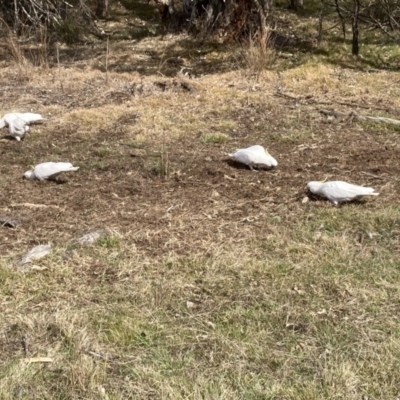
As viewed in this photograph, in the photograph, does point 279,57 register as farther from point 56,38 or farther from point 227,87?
point 56,38

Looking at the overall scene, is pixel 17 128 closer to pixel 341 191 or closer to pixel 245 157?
pixel 245 157

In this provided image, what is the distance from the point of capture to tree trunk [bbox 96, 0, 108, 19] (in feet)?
41.7

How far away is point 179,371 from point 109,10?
1204 centimetres

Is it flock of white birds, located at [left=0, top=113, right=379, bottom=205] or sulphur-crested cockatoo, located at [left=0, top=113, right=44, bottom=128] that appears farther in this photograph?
sulphur-crested cockatoo, located at [left=0, top=113, right=44, bottom=128]

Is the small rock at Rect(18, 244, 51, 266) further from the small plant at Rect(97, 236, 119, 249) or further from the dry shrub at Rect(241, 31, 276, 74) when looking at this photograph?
the dry shrub at Rect(241, 31, 276, 74)

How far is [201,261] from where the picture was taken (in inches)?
126

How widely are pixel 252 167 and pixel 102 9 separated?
9383 mm

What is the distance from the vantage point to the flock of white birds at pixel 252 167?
3.80 m

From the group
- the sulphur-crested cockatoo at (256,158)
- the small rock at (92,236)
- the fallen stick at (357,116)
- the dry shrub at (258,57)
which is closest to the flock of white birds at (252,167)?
the sulphur-crested cockatoo at (256,158)

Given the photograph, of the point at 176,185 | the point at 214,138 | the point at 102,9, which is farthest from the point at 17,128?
the point at 102,9

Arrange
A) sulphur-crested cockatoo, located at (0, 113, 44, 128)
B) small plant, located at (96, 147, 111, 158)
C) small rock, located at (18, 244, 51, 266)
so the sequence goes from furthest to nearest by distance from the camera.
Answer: sulphur-crested cockatoo, located at (0, 113, 44, 128), small plant, located at (96, 147, 111, 158), small rock, located at (18, 244, 51, 266)

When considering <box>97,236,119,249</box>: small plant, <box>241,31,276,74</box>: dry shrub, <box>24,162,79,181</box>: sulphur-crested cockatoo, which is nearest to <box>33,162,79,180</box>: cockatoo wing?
<box>24,162,79,181</box>: sulphur-crested cockatoo

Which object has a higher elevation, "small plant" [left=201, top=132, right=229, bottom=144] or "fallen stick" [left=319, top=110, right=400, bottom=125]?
"fallen stick" [left=319, top=110, right=400, bottom=125]

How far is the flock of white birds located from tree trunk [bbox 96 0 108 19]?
7.54 m
